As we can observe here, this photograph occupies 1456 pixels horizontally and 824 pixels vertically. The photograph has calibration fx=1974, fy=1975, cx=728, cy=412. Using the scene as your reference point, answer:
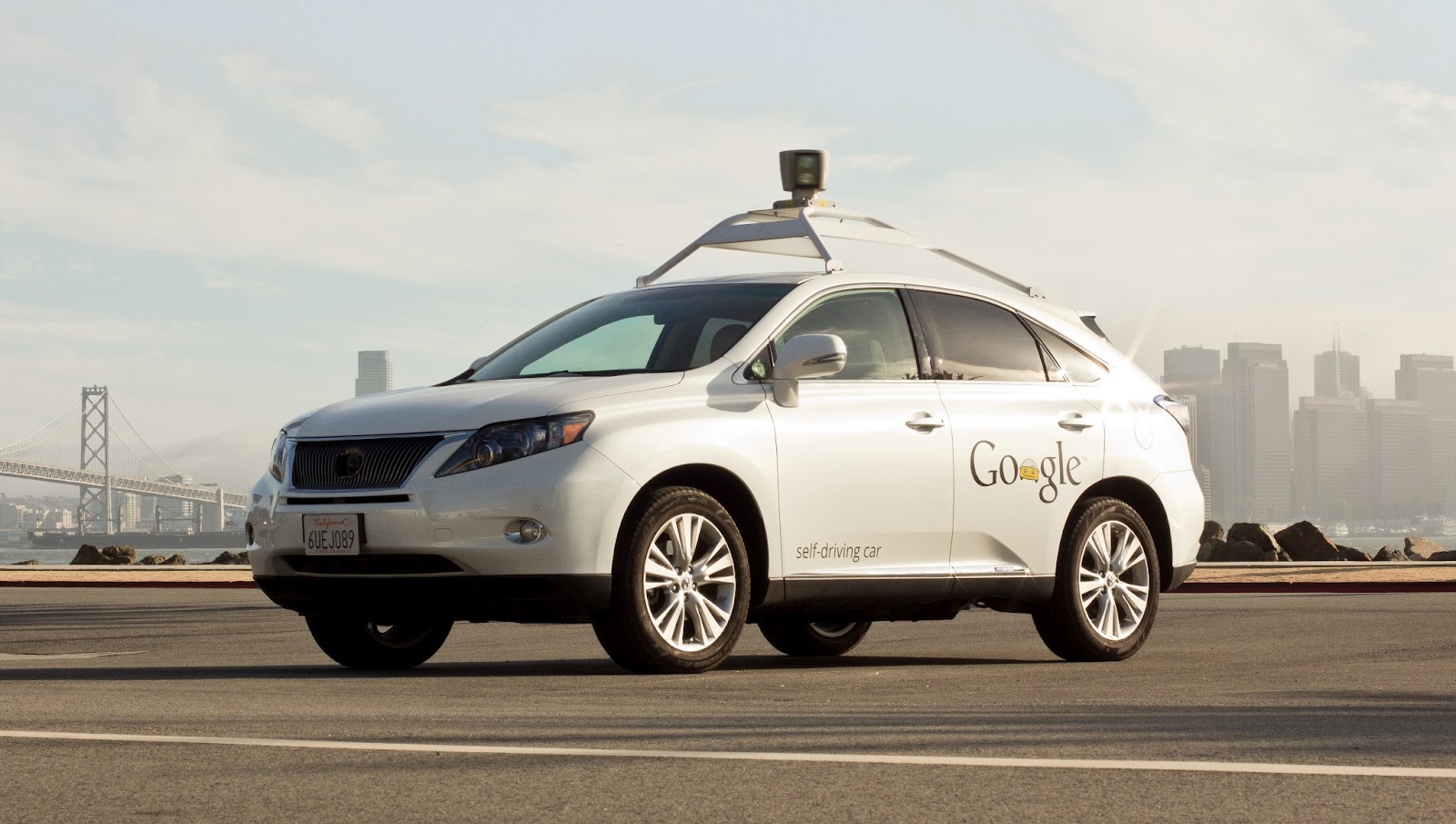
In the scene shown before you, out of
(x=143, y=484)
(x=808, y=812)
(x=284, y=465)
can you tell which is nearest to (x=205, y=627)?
(x=284, y=465)

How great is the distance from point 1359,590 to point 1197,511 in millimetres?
9201

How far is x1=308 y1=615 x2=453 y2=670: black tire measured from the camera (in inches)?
377

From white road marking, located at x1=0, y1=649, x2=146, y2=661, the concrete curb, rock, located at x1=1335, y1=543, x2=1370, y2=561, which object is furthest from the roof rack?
rock, located at x1=1335, y1=543, x2=1370, y2=561

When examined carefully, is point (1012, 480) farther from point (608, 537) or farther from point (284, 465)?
point (284, 465)

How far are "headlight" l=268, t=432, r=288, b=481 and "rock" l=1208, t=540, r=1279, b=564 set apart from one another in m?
31.1

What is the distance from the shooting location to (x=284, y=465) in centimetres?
898

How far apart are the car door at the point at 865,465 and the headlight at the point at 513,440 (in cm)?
110

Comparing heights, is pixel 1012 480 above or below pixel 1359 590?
above

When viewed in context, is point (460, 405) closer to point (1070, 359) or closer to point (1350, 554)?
point (1070, 359)

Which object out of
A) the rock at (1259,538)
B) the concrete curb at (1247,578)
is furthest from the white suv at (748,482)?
the rock at (1259,538)

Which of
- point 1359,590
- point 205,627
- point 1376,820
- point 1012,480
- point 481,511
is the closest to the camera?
point 1376,820

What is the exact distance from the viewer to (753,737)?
6.10m

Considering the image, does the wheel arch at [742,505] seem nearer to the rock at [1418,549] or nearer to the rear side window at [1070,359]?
the rear side window at [1070,359]

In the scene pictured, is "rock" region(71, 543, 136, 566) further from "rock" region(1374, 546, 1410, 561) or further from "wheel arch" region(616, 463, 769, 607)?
"wheel arch" region(616, 463, 769, 607)
